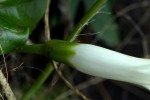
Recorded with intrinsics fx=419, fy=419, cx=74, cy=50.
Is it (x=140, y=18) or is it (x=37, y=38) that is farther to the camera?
(x=140, y=18)

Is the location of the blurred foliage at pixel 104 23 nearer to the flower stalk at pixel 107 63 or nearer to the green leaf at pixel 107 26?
the green leaf at pixel 107 26

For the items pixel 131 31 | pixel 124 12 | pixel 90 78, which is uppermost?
pixel 124 12

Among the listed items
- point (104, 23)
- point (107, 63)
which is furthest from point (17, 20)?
point (104, 23)

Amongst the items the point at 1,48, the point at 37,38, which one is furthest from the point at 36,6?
the point at 37,38

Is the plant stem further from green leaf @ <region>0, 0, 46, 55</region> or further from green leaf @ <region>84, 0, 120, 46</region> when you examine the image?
green leaf @ <region>84, 0, 120, 46</region>

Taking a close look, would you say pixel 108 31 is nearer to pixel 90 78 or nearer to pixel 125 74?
pixel 90 78

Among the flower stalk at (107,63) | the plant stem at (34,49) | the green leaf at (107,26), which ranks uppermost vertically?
the flower stalk at (107,63)

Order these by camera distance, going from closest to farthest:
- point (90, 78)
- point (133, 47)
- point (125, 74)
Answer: point (125, 74)
point (90, 78)
point (133, 47)

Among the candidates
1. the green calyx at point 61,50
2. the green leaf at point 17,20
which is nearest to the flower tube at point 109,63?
the green calyx at point 61,50
